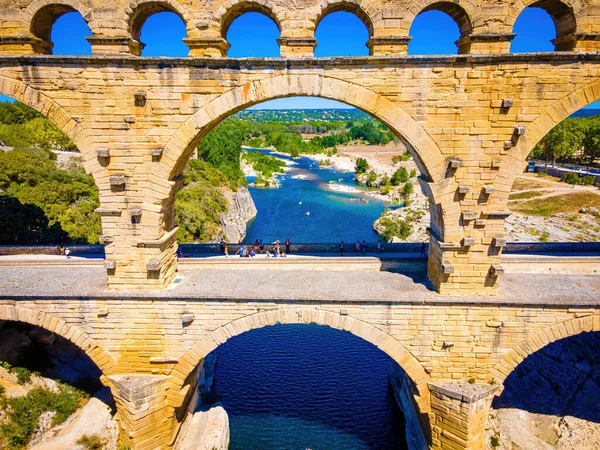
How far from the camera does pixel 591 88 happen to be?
8.38 metres

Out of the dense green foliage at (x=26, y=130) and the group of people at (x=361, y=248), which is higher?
the dense green foliage at (x=26, y=130)

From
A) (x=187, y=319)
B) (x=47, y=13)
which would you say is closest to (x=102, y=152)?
(x=47, y=13)

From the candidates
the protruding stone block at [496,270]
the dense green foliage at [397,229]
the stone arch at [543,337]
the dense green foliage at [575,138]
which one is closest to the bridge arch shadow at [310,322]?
the stone arch at [543,337]

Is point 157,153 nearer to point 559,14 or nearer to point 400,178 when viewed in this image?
point 559,14

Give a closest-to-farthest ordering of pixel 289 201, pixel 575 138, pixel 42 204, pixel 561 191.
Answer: pixel 42 204 < pixel 561 191 < pixel 575 138 < pixel 289 201

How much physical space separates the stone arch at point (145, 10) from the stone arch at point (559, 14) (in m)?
7.13

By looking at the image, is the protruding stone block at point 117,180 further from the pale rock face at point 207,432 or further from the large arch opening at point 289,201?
the pale rock face at point 207,432

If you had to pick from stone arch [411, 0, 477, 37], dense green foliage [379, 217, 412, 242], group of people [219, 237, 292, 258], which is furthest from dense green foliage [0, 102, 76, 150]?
stone arch [411, 0, 477, 37]

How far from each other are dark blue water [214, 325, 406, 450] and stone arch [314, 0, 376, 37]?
463 inches

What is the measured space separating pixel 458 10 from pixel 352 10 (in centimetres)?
235

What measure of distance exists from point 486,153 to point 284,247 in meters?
6.46

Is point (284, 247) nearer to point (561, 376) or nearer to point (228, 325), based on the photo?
point (228, 325)

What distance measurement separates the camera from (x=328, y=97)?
905cm

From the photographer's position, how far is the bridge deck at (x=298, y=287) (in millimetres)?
9133
